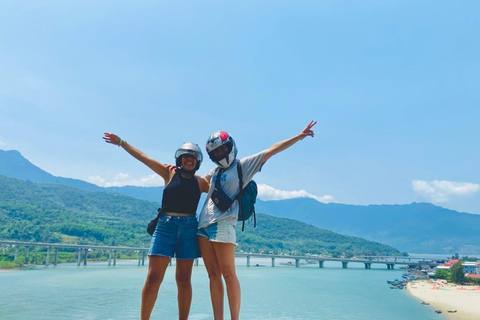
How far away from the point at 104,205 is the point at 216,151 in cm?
19598

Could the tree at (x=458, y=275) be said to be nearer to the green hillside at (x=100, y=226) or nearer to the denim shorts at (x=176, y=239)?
the denim shorts at (x=176, y=239)

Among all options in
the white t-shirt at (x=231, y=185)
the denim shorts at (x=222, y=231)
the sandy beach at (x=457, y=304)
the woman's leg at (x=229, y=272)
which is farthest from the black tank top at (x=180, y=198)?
the sandy beach at (x=457, y=304)

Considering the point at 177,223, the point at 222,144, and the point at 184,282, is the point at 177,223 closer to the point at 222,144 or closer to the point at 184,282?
the point at 184,282

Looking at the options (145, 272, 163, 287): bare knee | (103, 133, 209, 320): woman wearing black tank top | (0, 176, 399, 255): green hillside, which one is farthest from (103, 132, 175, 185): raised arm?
(0, 176, 399, 255): green hillside

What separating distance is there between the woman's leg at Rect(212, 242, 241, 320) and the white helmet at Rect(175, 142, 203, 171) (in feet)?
2.62

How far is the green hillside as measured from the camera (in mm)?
91000

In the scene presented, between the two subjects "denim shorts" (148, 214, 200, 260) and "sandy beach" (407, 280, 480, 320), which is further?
"sandy beach" (407, 280, 480, 320)

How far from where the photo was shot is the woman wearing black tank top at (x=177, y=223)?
10.7 ft

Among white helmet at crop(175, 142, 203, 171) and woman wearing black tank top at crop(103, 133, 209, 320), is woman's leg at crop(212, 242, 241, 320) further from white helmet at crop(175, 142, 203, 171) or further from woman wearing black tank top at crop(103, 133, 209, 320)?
white helmet at crop(175, 142, 203, 171)

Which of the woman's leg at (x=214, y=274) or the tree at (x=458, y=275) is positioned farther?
the tree at (x=458, y=275)

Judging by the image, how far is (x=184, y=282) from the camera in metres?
3.39

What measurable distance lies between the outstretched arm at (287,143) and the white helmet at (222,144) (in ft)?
1.00

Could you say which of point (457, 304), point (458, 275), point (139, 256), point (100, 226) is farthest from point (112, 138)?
point (100, 226)

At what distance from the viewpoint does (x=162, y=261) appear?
3.28m
